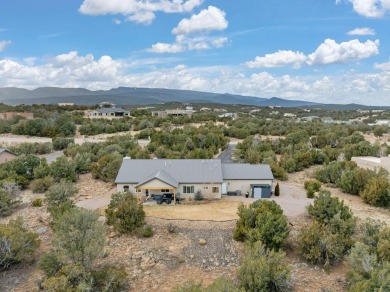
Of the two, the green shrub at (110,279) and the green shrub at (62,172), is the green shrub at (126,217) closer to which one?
the green shrub at (110,279)

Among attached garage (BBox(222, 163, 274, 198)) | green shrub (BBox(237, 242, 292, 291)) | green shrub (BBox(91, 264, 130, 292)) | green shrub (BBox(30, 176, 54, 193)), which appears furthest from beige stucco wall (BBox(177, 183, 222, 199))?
green shrub (BBox(30, 176, 54, 193))

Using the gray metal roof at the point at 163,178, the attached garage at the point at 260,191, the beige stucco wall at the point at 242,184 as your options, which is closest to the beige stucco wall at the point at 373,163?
the attached garage at the point at 260,191

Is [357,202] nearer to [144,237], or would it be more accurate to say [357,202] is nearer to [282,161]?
[282,161]

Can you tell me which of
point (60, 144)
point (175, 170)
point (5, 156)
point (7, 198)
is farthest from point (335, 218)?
point (60, 144)

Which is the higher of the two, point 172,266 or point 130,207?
point 130,207

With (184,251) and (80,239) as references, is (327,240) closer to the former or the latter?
(184,251)

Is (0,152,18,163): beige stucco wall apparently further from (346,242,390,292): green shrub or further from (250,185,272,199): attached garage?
(346,242,390,292): green shrub

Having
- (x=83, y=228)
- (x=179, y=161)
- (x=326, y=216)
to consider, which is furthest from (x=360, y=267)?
(x=179, y=161)
